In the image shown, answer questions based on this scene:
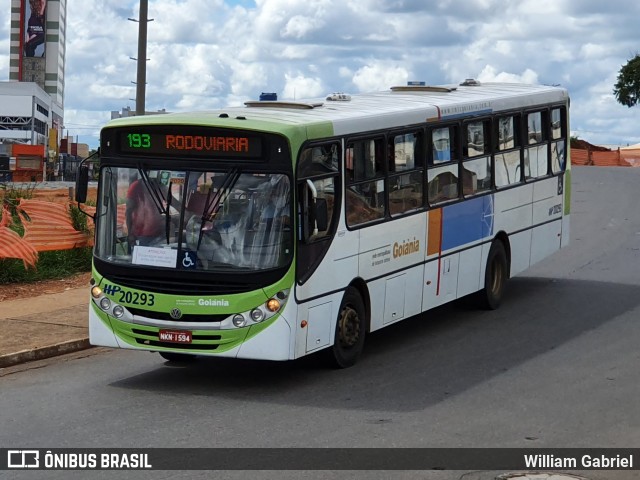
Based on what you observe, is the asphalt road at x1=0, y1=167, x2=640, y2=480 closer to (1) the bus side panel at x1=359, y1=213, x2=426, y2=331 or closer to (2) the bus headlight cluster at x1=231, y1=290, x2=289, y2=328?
(1) the bus side panel at x1=359, y1=213, x2=426, y2=331

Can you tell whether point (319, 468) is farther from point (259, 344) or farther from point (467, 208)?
point (467, 208)

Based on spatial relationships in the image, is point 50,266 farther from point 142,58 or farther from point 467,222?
point 467,222

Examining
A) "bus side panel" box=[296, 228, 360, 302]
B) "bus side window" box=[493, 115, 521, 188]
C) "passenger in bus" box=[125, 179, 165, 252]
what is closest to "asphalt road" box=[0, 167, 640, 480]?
"bus side panel" box=[296, 228, 360, 302]

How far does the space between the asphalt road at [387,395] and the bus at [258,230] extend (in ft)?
1.60

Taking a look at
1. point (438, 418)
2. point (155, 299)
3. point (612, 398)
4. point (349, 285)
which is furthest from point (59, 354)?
point (612, 398)

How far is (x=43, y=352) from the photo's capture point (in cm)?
1363

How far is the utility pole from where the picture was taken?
23562mm

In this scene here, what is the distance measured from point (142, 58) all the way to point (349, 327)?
12410mm

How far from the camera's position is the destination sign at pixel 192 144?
462 inches

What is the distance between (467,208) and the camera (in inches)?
624

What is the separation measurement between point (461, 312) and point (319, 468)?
847 centimetres

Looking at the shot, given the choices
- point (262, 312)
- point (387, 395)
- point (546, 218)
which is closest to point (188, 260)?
point (262, 312)

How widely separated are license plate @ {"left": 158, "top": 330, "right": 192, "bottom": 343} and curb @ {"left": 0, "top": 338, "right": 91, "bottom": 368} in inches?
86.2

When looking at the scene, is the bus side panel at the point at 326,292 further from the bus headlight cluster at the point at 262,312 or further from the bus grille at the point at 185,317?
the bus grille at the point at 185,317
